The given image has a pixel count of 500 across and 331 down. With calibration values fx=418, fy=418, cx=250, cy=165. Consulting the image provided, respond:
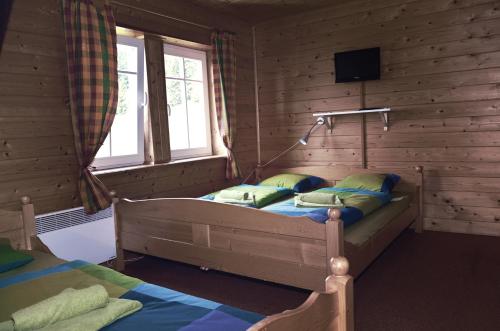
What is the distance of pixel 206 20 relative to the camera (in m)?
4.23

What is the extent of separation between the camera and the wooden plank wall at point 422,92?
3.70 meters

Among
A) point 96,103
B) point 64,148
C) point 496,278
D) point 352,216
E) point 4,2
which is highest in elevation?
point 4,2

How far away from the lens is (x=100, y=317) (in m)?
1.40

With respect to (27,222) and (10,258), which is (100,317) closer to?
(10,258)

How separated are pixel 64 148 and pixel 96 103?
1.33ft

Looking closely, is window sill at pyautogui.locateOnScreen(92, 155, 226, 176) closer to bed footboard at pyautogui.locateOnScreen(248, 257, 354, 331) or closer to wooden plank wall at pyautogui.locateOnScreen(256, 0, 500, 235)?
wooden plank wall at pyautogui.locateOnScreen(256, 0, 500, 235)

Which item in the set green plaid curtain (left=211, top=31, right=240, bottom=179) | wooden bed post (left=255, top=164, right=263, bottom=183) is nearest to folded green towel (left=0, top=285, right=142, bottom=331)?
green plaid curtain (left=211, top=31, right=240, bottom=179)

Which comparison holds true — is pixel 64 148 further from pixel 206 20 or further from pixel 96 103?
pixel 206 20

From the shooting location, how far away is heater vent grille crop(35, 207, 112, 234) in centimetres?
286

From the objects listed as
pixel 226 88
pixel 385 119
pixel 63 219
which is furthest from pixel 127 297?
pixel 385 119

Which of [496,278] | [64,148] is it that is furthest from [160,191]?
[496,278]

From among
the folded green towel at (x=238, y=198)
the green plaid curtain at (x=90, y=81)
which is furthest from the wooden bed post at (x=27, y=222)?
the folded green towel at (x=238, y=198)

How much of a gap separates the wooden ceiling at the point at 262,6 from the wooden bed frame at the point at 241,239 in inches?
87.6

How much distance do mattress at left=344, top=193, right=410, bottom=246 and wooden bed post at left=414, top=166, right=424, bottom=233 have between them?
1.13ft
